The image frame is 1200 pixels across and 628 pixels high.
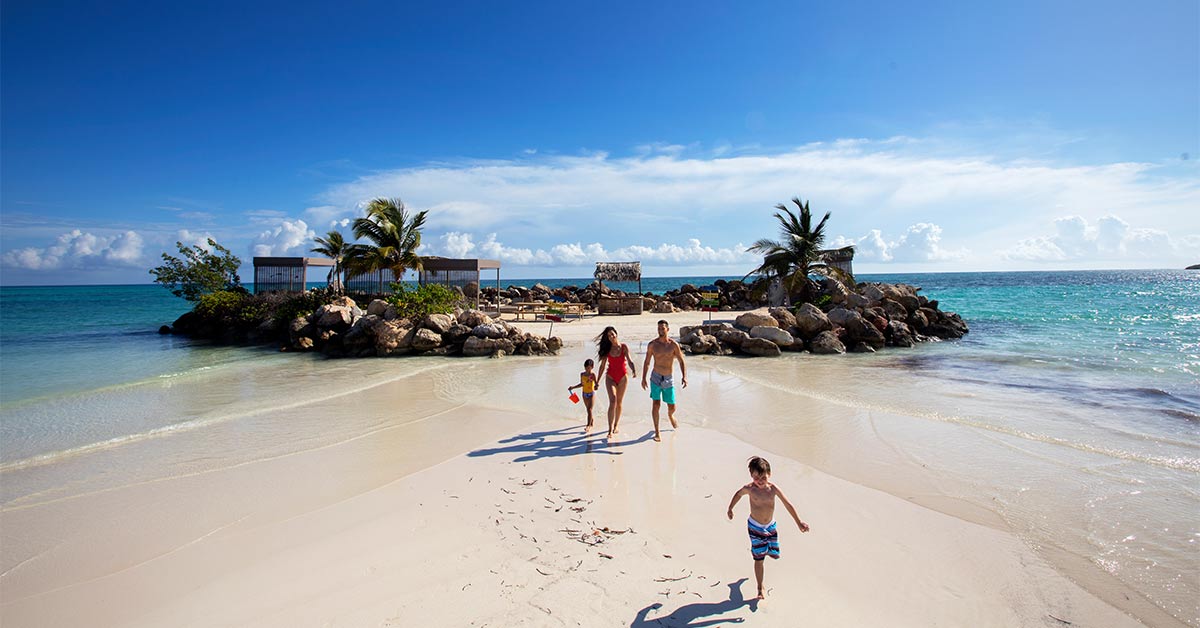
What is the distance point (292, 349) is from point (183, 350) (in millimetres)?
4430

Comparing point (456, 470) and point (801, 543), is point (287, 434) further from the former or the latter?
point (801, 543)

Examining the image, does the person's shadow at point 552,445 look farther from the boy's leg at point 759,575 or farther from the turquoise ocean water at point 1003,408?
the turquoise ocean water at point 1003,408

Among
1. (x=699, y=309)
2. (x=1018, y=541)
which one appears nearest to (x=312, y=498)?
(x=1018, y=541)

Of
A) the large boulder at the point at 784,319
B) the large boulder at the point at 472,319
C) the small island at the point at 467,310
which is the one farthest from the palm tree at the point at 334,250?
the large boulder at the point at 784,319

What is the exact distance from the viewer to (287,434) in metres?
8.05

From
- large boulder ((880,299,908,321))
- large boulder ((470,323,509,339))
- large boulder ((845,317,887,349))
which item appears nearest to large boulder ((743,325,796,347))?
large boulder ((845,317,887,349))

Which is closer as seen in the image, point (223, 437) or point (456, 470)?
point (456, 470)

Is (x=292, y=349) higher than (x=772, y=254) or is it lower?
lower

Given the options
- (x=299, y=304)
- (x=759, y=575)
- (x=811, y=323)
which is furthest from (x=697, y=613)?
(x=299, y=304)

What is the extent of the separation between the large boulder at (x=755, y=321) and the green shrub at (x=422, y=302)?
1053 cm

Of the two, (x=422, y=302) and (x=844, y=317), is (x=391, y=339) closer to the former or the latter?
(x=422, y=302)

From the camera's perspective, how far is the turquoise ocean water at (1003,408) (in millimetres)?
4918

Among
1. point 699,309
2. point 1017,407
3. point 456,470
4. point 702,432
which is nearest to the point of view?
point 456,470

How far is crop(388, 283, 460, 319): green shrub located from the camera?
18.1 meters
